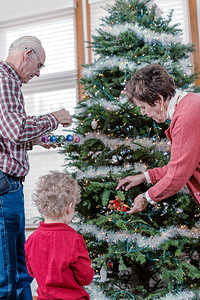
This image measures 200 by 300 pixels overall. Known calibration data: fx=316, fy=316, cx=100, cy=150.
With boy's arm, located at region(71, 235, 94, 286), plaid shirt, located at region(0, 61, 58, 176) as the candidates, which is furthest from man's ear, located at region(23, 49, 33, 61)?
boy's arm, located at region(71, 235, 94, 286)

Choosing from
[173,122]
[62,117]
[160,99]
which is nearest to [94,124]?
[62,117]

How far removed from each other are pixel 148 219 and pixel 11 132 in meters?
1.16

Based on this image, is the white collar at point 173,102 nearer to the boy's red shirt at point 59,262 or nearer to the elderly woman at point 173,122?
the elderly woman at point 173,122

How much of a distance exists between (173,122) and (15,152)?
0.72m

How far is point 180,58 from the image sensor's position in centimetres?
236

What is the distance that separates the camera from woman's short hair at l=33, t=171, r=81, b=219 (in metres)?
1.30

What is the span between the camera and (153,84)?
4.80 ft

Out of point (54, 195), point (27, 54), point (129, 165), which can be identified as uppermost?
point (27, 54)

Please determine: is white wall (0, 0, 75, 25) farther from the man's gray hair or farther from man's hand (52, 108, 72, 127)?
man's hand (52, 108, 72, 127)

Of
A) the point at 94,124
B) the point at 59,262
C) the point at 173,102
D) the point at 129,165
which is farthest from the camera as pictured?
the point at 94,124

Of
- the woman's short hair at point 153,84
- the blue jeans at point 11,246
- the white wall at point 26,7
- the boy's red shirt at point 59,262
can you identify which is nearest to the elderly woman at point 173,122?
the woman's short hair at point 153,84

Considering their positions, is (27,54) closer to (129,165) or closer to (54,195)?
(54,195)

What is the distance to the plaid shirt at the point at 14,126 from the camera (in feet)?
4.45

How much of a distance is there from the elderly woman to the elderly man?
0.41m
